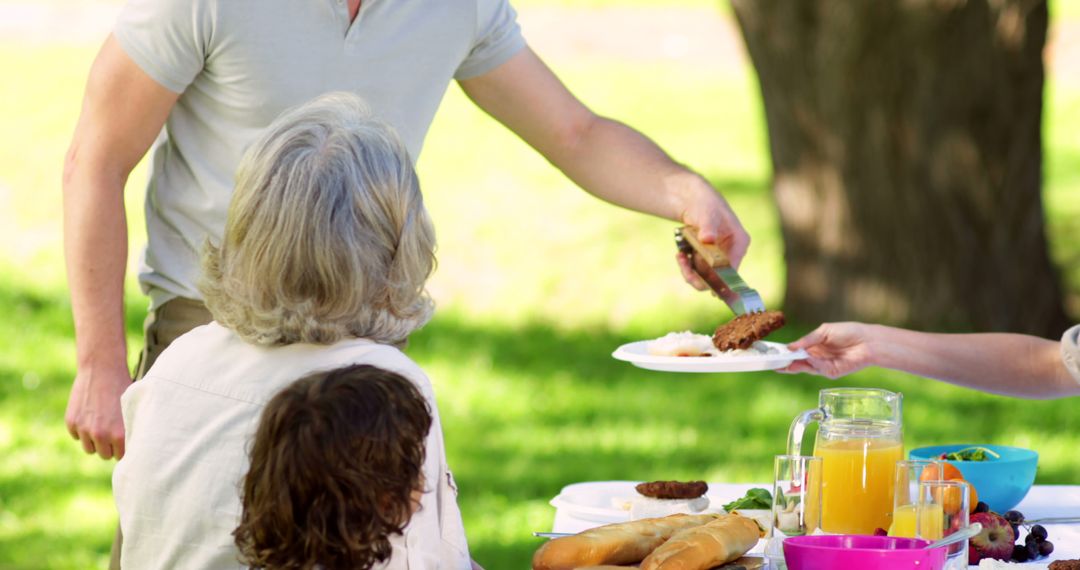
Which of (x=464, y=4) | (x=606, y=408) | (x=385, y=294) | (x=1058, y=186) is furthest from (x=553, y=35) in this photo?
(x=385, y=294)

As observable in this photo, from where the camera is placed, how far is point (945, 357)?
2.99m

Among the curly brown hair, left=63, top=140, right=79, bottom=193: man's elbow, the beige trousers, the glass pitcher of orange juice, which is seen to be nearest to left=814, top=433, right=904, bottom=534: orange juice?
Result: the glass pitcher of orange juice

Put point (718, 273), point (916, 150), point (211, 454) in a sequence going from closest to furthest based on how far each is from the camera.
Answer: point (211, 454) → point (718, 273) → point (916, 150)

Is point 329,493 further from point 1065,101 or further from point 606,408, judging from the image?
point 1065,101

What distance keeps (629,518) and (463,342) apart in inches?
190

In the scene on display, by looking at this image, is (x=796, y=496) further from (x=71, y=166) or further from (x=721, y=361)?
(x=71, y=166)

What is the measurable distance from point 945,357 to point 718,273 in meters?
0.52

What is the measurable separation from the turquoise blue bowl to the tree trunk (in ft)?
14.2

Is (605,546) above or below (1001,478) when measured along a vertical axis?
below

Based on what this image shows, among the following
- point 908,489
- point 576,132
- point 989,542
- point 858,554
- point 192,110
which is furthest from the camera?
point 576,132

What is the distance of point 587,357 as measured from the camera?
737 cm

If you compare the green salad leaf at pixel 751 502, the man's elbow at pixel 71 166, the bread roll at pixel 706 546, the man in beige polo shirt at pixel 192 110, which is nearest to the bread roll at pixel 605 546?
the bread roll at pixel 706 546

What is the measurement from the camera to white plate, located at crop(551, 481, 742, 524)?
280 centimetres

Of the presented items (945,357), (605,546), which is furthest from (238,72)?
(945,357)
